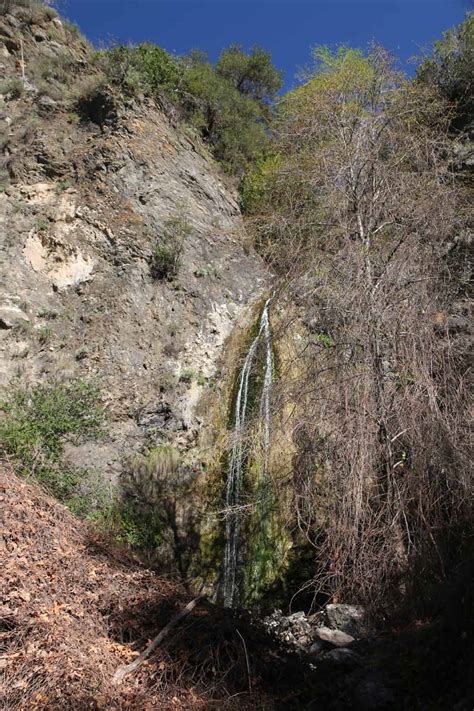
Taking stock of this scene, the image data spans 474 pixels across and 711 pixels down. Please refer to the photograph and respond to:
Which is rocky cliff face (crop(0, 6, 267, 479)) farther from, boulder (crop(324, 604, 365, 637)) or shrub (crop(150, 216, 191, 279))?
boulder (crop(324, 604, 365, 637))

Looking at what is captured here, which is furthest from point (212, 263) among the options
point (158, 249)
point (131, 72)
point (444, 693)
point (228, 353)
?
point (444, 693)

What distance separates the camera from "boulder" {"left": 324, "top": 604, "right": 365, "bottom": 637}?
18.8ft

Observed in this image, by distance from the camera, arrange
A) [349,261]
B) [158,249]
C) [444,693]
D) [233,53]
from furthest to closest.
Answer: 1. [233,53]
2. [158,249]
3. [349,261]
4. [444,693]

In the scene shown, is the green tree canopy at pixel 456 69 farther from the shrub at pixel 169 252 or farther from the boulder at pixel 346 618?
the boulder at pixel 346 618

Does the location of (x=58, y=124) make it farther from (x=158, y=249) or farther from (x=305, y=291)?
(x=305, y=291)

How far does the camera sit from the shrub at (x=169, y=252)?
12.5 meters

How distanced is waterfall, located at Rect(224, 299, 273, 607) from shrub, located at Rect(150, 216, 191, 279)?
2.38 metres

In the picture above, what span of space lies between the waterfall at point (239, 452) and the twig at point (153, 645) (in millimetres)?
1498

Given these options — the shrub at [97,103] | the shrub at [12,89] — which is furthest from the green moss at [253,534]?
the shrub at [12,89]

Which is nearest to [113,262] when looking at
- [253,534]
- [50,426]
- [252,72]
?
[50,426]

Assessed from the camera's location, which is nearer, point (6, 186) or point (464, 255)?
point (464, 255)

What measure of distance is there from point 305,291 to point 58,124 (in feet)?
35.0

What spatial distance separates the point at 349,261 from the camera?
6641 millimetres

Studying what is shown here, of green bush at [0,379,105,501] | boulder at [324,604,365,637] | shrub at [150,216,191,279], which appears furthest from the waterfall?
green bush at [0,379,105,501]
